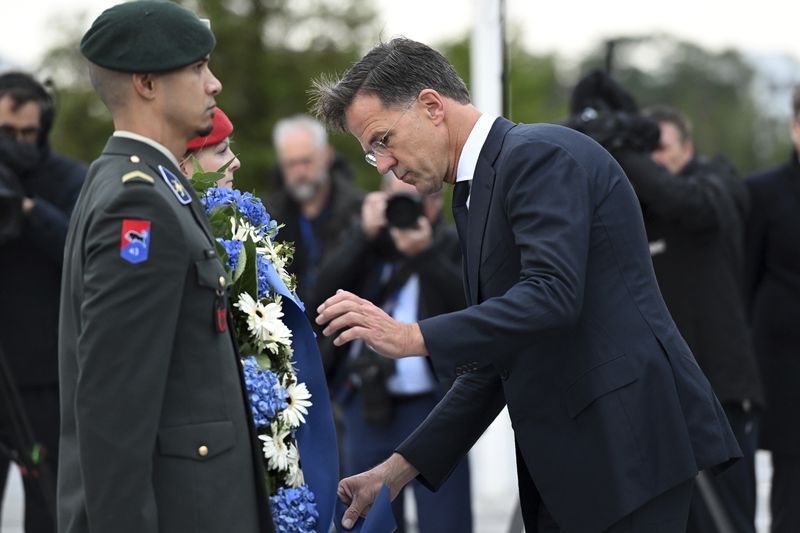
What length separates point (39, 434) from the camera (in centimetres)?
513

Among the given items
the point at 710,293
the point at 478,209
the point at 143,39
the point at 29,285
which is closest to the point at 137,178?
the point at 143,39

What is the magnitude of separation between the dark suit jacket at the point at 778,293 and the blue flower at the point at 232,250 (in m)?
3.71

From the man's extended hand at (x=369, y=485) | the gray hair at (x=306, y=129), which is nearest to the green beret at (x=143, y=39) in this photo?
the man's extended hand at (x=369, y=485)

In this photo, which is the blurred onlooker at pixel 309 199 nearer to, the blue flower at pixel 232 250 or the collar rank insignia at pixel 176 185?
the blue flower at pixel 232 250

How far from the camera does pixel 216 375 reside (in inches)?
97.7

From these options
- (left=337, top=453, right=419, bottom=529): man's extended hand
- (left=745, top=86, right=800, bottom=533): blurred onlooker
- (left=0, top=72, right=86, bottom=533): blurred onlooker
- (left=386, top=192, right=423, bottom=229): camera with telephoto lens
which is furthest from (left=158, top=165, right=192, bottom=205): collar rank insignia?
(left=745, top=86, right=800, bottom=533): blurred onlooker

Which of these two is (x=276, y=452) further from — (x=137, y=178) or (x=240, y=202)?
(x=137, y=178)

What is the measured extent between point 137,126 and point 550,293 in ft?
3.10

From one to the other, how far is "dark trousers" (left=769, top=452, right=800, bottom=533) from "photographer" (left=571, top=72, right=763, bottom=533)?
0.22 m

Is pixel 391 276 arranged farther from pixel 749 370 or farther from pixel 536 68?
pixel 536 68

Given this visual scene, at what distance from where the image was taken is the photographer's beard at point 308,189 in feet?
22.2

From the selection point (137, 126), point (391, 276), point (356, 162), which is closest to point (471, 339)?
point (137, 126)

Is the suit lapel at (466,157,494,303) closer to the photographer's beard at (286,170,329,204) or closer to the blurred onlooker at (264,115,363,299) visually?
the blurred onlooker at (264,115,363,299)

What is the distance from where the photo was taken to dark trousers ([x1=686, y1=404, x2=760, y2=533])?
547 cm
